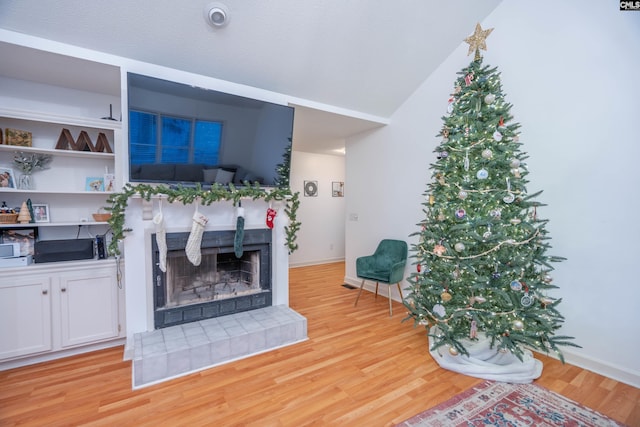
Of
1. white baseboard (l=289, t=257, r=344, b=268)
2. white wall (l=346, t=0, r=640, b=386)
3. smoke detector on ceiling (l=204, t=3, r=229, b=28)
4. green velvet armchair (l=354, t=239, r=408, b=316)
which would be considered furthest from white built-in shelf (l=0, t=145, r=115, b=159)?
white wall (l=346, t=0, r=640, b=386)

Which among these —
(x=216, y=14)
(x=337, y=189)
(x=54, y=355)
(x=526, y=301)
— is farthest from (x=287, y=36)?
(x=337, y=189)

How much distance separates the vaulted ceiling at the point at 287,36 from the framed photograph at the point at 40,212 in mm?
1363

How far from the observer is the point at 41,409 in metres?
1.79

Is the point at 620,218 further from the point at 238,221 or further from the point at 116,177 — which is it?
the point at 116,177

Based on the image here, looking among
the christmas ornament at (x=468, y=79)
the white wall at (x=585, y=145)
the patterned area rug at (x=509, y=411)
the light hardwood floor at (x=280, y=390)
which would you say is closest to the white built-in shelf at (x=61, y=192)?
the light hardwood floor at (x=280, y=390)

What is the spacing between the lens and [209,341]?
2254mm

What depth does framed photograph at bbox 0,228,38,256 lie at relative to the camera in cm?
235

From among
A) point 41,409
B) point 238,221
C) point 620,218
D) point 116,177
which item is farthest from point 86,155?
point 620,218

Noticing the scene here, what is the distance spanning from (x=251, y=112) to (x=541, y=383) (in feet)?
10.4

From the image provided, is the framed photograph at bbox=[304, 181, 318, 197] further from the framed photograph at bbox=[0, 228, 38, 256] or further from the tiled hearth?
the framed photograph at bbox=[0, 228, 38, 256]

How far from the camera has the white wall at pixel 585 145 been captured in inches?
→ 81.9

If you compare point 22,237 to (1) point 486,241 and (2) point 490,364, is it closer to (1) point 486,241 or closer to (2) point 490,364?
(1) point 486,241

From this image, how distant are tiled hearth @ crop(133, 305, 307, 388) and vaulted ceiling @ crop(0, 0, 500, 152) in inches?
89.8

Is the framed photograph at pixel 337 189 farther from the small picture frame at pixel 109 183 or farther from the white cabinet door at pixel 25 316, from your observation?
the white cabinet door at pixel 25 316
